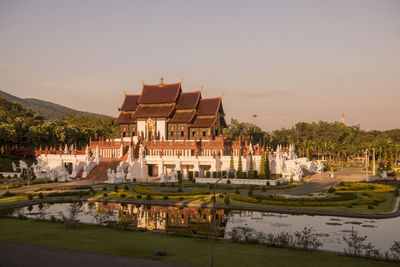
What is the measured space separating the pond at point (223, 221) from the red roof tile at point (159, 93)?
5061 cm

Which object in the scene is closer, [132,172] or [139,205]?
[139,205]

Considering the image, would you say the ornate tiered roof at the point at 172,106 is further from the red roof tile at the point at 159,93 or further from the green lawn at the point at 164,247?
the green lawn at the point at 164,247

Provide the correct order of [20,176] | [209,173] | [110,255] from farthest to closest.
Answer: [20,176] < [209,173] < [110,255]

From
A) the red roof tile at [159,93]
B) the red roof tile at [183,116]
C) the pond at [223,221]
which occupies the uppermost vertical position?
the red roof tile at [159,93]

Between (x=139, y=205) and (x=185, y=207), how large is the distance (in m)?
5.65

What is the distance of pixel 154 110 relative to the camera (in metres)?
Answer: 91.4

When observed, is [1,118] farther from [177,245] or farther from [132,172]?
[177,245]

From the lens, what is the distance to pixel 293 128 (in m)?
162

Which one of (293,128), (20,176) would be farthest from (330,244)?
(293,128)

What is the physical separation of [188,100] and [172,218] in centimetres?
5628

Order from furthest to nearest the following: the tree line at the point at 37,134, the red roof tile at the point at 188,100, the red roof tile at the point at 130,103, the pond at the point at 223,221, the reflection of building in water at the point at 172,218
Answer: the red roof tile at the point at 130,103
the tree line at the point at 37,134
the red roof tile at the point at 188,100
the reflection of building in water at the point at 172,218
the pond at the point at 223,221

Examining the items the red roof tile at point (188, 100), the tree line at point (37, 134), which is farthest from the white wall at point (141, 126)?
the tree line at point (37, 134)

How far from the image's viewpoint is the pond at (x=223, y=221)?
29.5 metres

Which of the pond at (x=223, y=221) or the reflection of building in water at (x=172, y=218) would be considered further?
the reflection of building in water at (x=172, y=218)
